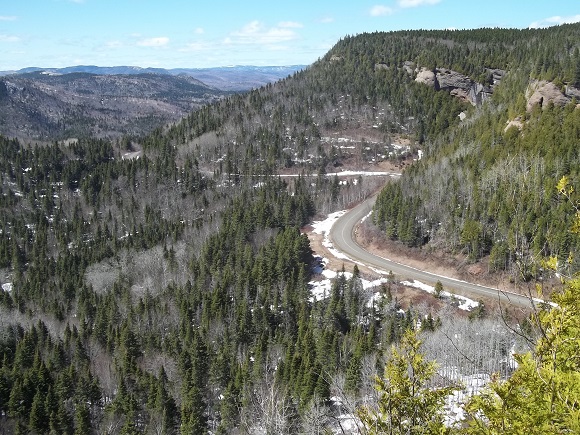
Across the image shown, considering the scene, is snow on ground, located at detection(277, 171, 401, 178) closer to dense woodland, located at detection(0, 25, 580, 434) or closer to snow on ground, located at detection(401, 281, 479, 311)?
dense woodland, located at detection(0, 25, 580, 434)

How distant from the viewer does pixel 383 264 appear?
9488cm

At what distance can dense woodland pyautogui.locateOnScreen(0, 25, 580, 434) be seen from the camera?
5831cm

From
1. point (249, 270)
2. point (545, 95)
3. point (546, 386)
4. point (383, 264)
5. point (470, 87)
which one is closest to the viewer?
point (546, 386)

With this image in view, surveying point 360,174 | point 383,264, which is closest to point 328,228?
point 383,264

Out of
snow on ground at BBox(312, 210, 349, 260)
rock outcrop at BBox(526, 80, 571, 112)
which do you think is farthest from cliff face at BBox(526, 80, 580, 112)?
snow on ground at BBox(312, 210, 349, 260)

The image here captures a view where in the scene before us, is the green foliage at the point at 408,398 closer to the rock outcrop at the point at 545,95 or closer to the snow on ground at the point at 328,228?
the snow on ground at the point at 328,228

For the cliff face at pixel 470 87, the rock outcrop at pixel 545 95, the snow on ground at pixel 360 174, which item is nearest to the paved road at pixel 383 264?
the snow on ground at pixel 360 174

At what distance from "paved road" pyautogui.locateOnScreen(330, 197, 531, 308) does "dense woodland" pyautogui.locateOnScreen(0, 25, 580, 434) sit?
6.22m

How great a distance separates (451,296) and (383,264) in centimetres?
1969

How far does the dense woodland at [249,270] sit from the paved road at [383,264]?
6.22m

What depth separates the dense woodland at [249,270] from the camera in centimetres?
5831

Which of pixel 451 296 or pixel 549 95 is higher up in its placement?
pixel 549 95

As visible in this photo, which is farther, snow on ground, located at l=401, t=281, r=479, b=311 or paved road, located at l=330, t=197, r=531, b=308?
paved road, located at l=330, t=197, r=531, b=308

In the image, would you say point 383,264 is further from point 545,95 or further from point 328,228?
point 545,95
